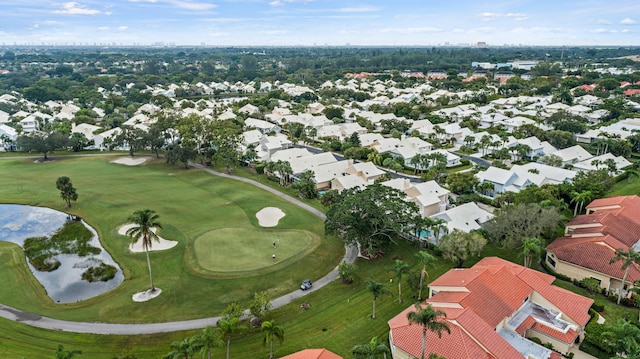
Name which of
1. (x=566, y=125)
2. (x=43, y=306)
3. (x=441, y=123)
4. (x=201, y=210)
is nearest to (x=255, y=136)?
(x=201, y=210)

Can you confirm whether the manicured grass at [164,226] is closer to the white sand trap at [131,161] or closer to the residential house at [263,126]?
the white sand trap at [131,161]

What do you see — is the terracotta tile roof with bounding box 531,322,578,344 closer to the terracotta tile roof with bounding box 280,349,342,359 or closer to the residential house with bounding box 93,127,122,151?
the terracotta tile roof with bounding box 280,349,342,359

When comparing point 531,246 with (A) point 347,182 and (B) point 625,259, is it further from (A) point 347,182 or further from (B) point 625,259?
(A) point 347,182

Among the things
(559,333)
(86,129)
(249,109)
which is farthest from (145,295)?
(249,109)

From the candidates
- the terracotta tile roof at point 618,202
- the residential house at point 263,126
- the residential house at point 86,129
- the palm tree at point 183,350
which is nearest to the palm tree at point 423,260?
the palm tree at point 183,350

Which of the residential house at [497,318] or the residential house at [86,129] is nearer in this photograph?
the residential house at [497,318]

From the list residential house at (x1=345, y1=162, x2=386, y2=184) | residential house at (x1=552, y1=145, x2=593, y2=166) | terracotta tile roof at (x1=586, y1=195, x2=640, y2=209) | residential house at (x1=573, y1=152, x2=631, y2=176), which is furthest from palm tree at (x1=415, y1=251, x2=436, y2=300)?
residential house at (x1=552, y1=145, x2=593, y2=166)

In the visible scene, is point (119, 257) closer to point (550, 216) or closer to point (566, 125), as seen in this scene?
point (550, 216)
